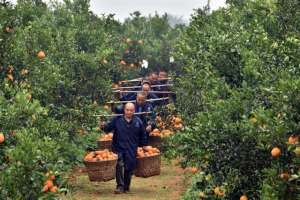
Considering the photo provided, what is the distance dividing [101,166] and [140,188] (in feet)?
3.14

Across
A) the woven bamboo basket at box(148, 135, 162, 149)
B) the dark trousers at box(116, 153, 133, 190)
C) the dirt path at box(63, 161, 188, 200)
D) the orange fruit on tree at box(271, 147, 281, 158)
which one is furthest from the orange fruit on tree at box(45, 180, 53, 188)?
the woven bamboo basket at box(148, 135, 162, 149)

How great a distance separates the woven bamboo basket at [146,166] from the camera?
1301 centimetres

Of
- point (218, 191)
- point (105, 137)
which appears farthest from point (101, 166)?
point (218, 191)

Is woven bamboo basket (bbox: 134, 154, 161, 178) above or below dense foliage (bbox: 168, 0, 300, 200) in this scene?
below

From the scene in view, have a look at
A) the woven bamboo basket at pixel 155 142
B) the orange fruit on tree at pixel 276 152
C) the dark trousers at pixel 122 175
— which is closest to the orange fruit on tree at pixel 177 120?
the woven bamboo basket at pixel 155 142

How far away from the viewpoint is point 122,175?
1196cm

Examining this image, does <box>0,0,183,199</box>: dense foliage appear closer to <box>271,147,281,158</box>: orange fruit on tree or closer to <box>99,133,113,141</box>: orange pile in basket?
<box>99,133,113,141</box>: orange pile in basket

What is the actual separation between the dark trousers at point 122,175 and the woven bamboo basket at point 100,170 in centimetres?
39

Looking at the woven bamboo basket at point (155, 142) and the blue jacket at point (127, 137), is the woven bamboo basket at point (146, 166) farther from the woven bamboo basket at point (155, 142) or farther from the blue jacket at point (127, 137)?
the woven bamboo basket at point (155, 142)

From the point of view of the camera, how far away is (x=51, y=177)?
6.15m

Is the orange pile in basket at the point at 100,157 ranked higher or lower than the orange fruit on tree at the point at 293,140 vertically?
lower

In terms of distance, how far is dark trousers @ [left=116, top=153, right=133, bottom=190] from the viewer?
38.6 ft

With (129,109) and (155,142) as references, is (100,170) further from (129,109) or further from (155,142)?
(155,142)

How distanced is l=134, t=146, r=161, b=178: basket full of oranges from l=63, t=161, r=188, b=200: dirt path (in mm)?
195
